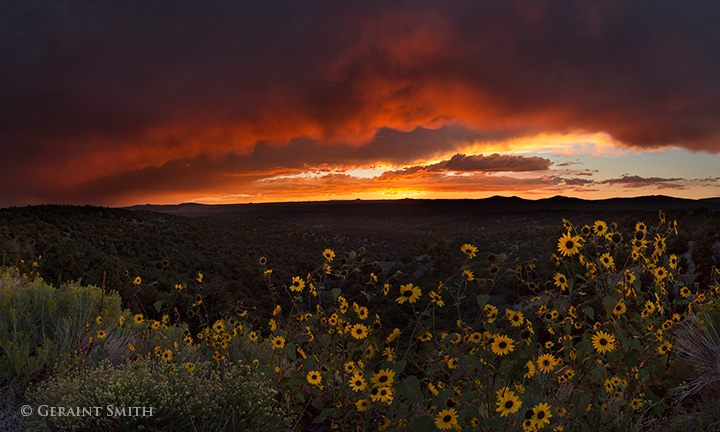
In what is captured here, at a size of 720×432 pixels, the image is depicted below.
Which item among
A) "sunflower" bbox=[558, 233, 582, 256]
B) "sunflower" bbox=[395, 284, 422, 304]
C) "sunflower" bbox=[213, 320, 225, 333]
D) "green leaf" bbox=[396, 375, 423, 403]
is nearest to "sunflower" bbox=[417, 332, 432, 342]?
→ "sunflower" bbox=[395, 284, 422, 304]

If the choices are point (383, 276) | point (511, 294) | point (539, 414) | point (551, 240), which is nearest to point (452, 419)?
point (539, 414)

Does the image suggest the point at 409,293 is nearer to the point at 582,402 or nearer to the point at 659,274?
the point at 582,402

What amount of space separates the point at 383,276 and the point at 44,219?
26.8 m

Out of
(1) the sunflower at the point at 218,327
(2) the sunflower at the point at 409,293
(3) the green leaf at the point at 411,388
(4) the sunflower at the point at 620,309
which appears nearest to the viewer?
(3) the green leaf at the point at 411,388

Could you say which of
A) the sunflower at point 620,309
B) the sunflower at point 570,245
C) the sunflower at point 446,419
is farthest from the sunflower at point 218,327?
the sunflower at point 620,309

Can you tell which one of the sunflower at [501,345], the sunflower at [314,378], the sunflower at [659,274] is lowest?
the sunflower at [314,378]

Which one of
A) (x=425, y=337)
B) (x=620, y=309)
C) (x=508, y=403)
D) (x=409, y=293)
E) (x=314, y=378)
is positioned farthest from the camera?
(x=620, y=309)

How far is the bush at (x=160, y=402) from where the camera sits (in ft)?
10.7

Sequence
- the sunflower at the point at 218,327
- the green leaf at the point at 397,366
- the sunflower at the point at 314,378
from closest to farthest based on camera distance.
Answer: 1. the green leaf at the point at 397,366
2. the sunflower at the point at 314,378
3. the sunflower at the point at 218,327

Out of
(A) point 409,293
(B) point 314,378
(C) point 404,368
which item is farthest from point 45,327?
(A) point 409,293

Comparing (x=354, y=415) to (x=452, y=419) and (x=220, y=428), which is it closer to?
(x=220, y=428)

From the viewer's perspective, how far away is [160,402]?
334cm

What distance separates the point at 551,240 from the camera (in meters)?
26.2

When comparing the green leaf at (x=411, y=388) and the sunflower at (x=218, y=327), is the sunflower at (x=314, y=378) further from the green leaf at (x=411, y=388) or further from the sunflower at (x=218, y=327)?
the sunflower at (x=218, y=327)
